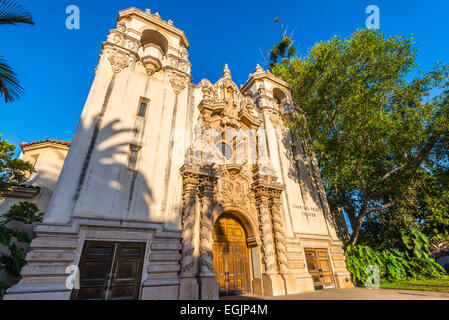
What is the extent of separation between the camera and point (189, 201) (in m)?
10.4

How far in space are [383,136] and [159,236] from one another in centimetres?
1755

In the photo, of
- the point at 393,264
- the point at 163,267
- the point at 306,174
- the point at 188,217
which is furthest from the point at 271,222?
the point at 393,264

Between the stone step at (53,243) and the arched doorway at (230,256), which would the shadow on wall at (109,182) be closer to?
the stone step at (53,243)

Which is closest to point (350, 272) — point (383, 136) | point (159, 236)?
point (383, 136)

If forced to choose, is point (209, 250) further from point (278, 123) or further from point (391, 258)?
point (391, 258)

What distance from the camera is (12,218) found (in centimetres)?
782

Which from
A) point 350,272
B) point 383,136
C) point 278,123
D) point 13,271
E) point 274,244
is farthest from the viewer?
point 278,123

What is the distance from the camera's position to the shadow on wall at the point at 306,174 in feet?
53.3

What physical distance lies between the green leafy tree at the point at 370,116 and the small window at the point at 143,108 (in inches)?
504

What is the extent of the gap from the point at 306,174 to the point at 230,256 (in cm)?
956

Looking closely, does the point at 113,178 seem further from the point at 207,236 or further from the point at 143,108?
the point at 207,236

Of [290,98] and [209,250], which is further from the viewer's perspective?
[290,98]

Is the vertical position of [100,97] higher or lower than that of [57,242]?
higher

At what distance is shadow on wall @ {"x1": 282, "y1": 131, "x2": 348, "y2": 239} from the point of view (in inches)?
639
